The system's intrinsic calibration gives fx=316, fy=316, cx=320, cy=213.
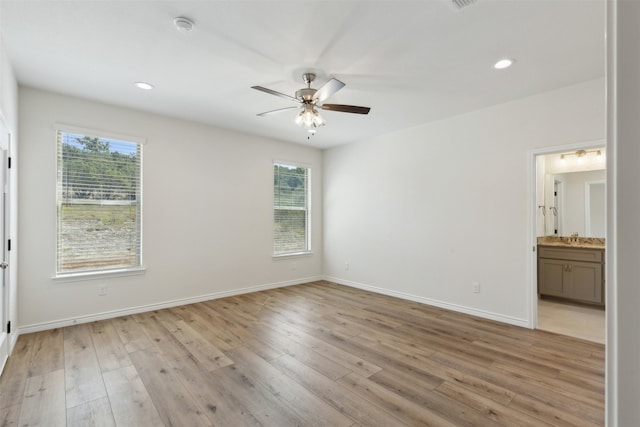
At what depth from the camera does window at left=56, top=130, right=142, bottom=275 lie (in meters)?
3.78

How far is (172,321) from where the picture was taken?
12.9ft

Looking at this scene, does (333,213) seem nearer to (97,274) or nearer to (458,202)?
(458,202)

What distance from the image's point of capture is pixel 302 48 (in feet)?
8.84

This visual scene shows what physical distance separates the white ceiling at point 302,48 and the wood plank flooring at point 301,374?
2.73m

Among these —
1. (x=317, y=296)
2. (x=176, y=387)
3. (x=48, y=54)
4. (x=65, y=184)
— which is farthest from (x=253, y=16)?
(x=317, y=296)

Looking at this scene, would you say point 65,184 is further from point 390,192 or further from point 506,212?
point 506,212

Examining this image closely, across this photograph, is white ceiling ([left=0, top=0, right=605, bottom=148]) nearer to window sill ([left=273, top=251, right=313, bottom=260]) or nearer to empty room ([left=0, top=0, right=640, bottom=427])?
empty room ([left=0, top=0, right=640, bottom=427])

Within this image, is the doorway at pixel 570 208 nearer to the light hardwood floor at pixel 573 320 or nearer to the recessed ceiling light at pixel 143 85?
the light hardwood floor at pixel 573 320

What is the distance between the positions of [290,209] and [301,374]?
12.2ft

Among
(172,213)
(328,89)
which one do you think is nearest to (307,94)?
(328,89)

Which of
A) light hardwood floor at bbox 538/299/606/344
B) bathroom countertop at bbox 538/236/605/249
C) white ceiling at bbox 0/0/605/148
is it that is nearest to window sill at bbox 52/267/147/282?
white ceiling at bbox 0/0/605/148

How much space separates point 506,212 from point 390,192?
177 centimetres

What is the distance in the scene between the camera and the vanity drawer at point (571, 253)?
4.54m
